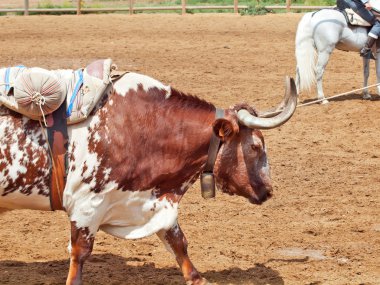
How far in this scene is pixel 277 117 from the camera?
18.2 feet

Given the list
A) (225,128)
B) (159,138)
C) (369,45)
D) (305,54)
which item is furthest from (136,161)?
(369,45)

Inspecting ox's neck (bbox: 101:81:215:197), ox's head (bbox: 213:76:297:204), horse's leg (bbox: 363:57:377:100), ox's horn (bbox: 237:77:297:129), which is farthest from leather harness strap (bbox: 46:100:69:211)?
horse's leg (bbox: 363:57:377:100)

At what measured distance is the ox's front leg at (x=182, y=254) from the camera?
5867 mm

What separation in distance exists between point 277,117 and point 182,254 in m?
1.21

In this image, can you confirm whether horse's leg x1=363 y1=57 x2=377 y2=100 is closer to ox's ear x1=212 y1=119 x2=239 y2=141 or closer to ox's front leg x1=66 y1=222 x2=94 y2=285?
ox's ear x1=212 y1=119 x2=239 y2=141

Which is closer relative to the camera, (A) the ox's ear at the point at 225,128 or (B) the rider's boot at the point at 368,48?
(A) the ox's ear at the point at 225,128

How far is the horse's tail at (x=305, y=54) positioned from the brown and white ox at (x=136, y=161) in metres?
8.04

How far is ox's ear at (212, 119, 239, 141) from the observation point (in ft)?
18.3

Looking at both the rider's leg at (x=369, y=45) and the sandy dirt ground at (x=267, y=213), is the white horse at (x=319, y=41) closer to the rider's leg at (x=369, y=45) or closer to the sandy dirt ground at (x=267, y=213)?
the rider's leg at (x=369, y=45)

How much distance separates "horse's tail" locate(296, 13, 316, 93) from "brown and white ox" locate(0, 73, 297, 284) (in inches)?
317

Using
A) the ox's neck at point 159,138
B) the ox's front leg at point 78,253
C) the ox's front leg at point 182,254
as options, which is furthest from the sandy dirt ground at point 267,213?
the ox's neck at point 159,138

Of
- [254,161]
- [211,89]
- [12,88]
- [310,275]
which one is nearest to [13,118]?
[12,88]

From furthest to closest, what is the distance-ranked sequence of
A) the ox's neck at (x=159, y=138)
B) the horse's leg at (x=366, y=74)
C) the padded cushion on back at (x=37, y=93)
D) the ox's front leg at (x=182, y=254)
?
the horse's leg at (x=366, y=74), the ox's front leg at (x=182, y=254), the ox's neck at (x=159, y=138), the padded cushion on back at (x=37, y=93)

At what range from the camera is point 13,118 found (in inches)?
212
